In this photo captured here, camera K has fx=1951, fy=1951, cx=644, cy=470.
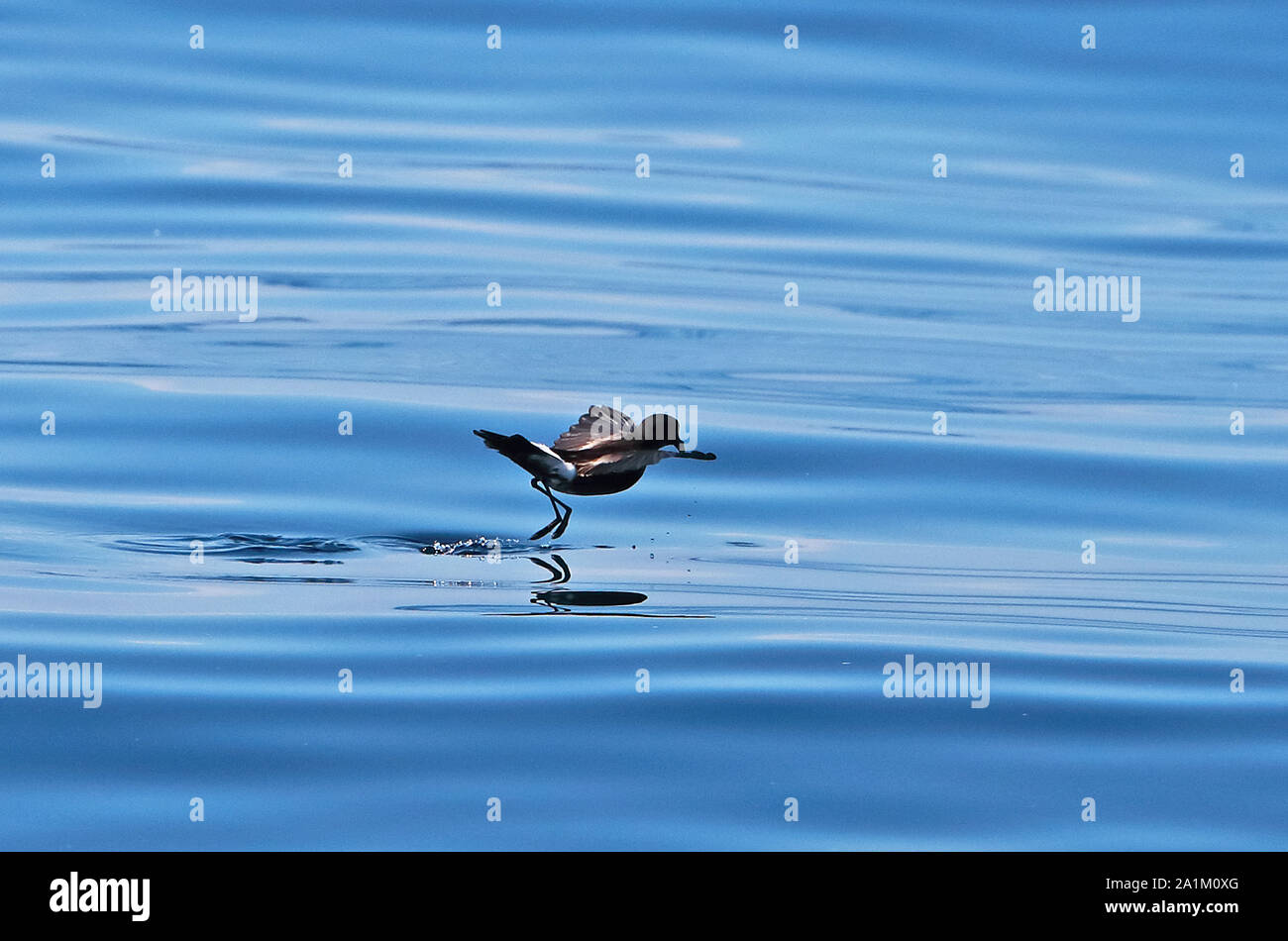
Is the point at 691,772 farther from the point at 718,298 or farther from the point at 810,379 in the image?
the point at 718,298

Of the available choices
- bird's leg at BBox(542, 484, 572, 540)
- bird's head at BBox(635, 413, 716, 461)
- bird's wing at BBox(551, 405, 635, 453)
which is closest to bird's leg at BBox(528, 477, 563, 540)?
bird's leg at BBox(542, 484, 572, 540)

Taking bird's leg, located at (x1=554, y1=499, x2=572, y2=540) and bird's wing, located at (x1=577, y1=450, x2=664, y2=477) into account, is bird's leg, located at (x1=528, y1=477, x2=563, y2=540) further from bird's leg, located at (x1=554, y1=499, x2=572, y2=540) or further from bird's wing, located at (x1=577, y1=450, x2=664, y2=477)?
bird's wing, located at (x1=577, y1=450, x2=664, y2=477)

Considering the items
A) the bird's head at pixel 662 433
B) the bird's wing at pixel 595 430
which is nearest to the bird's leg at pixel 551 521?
the bird's wing at pixel 595 430

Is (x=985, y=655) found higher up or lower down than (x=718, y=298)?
lower down

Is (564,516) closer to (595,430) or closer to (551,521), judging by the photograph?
(551,521)

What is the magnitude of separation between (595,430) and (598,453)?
0.17 metres

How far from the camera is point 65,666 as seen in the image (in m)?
7.27

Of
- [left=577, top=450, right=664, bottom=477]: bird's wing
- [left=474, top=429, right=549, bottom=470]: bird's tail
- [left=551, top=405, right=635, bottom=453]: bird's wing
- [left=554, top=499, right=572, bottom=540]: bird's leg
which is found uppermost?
[left=551, top=405, right=635, bottom=453]: bird's wing

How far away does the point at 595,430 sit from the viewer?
8.47 meters

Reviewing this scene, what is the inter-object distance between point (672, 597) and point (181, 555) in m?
2.28

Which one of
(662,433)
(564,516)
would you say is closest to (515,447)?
(662,433)

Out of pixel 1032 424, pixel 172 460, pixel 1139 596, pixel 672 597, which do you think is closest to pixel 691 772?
pixel 672 597

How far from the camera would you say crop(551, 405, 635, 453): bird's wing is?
330 inches

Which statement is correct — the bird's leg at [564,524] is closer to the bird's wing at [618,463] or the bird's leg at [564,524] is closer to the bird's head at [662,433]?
the bird's wing at [618,463]
